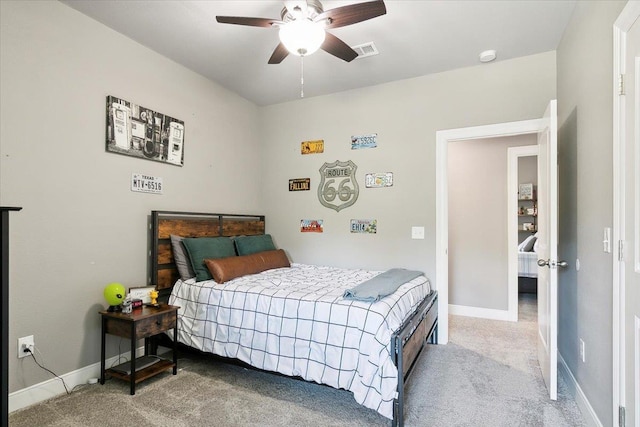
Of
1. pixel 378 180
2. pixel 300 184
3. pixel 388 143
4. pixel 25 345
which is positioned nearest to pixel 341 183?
pixel 378 180

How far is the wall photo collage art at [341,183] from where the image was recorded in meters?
3.71

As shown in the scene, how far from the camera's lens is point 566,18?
248 cm

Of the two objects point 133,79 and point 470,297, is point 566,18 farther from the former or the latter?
point 133,79

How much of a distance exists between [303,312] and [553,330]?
1635mm

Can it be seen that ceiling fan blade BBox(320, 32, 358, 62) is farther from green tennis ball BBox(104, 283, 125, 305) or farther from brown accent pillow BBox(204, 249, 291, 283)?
green tennis ball BBox(104, 283, 125, 305)

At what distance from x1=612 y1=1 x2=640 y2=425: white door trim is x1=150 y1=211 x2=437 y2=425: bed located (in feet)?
3.30

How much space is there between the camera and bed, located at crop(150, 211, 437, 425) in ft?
6.35

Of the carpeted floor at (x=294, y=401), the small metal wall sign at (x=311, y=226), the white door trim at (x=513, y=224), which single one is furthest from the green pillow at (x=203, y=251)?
the white door trim at (x=513, y=224)

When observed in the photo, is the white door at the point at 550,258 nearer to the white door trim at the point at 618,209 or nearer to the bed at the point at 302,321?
the white door trim at the point at 618,209

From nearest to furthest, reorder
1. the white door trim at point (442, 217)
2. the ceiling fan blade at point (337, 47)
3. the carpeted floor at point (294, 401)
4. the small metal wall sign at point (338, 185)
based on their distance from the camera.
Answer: the carpeted floor at point (294, 401)
the ceiling fan blade at point (337, 47)
the white door trim at point (442, 217)
the small metal wall sign at point (338, 185)

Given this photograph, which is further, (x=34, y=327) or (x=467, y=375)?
(x=467, y=375)

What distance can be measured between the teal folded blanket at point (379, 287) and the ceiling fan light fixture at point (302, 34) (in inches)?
62.8

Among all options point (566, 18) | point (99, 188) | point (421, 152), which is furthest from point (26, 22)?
point (566, 18)

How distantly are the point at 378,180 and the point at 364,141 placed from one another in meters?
0.48
